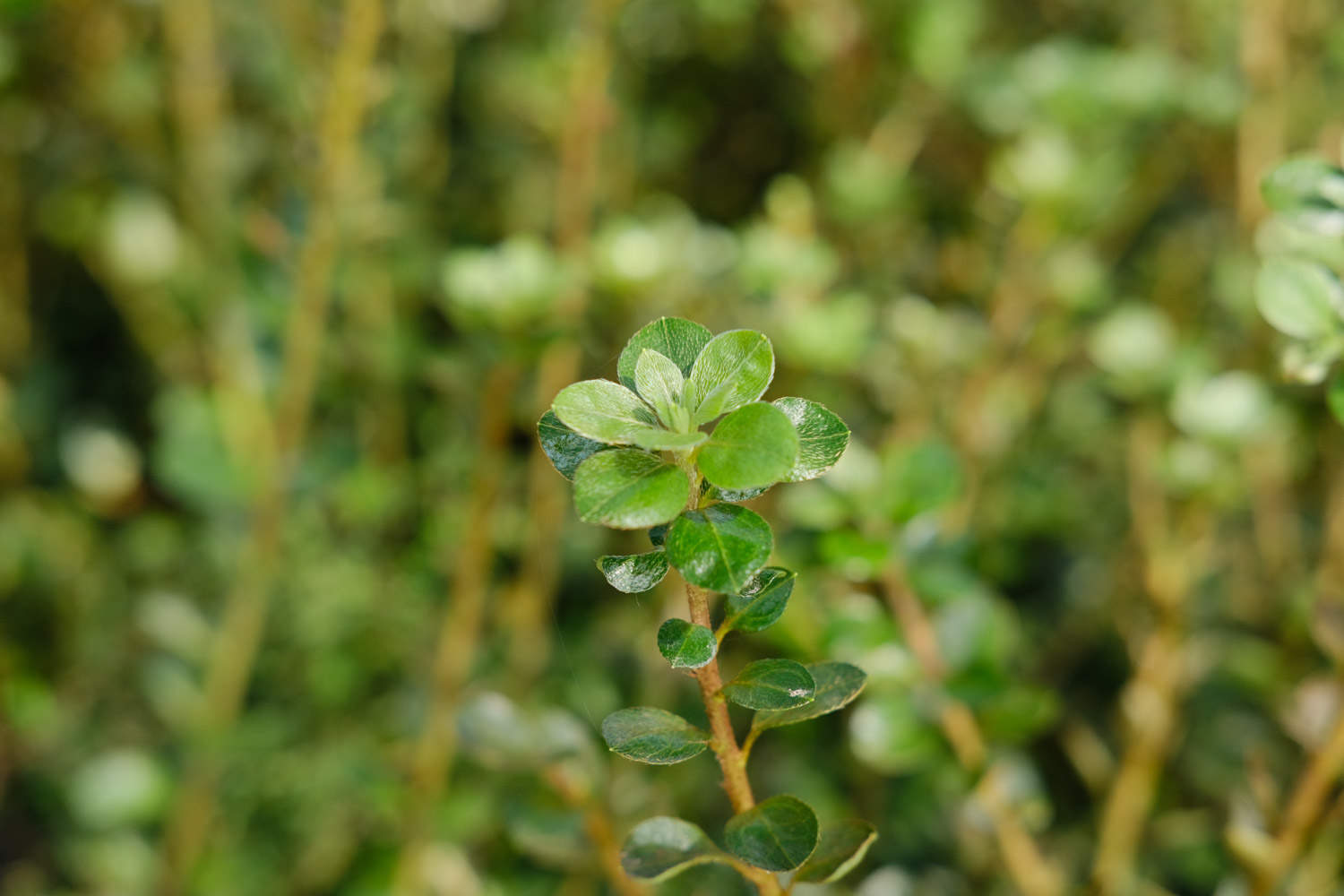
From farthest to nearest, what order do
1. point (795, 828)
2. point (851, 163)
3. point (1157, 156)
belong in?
point (1157, 156) < point (851, 163) < point (795, 828)

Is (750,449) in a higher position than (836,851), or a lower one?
higher

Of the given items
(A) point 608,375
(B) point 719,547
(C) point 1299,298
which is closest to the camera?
(B) point 719,547

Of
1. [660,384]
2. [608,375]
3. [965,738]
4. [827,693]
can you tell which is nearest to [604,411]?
[660,384]

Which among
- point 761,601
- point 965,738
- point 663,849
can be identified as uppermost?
point 761,601

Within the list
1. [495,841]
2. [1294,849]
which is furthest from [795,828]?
[495,841]

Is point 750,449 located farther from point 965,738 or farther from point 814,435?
point 965,738

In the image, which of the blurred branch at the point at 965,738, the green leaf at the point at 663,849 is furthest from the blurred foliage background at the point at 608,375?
the green leaf at the point at 663,849

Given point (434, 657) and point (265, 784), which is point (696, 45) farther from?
point (265, 784)

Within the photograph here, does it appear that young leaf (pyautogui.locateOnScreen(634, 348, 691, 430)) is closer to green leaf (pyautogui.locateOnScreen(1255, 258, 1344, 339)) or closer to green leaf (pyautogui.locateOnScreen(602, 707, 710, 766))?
green leaf (pyautogui.locateOnScreen(602, 707, 710, 766))
